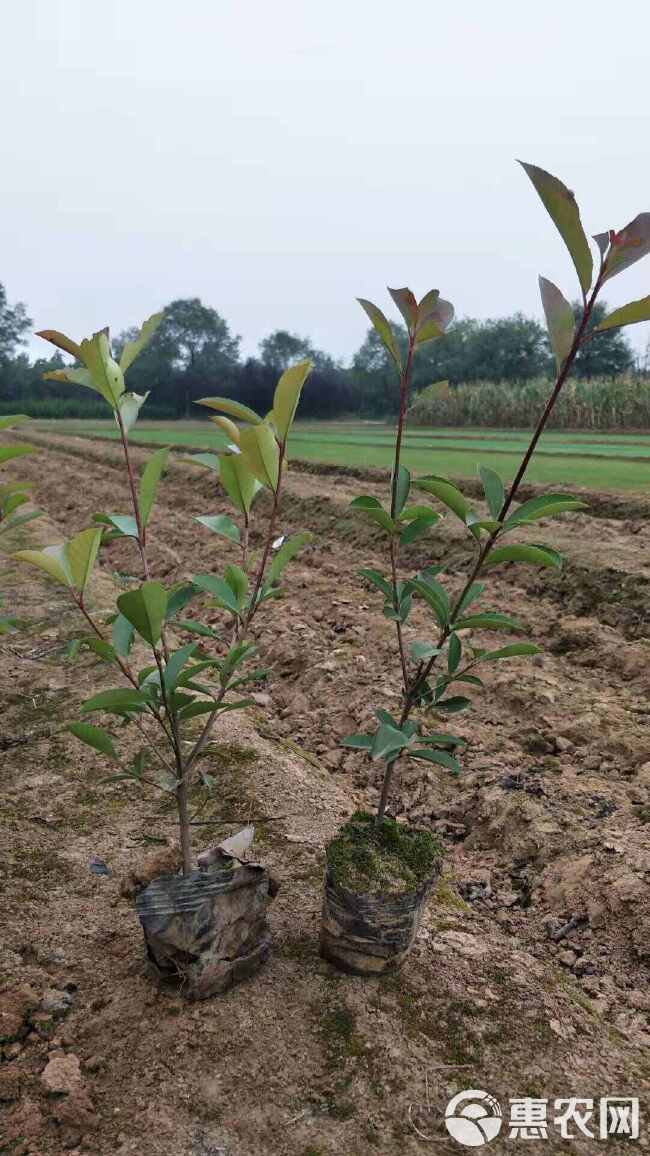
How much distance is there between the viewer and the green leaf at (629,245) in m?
1.17

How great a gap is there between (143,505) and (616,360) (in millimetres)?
46371

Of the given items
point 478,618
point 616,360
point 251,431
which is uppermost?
point 616,360

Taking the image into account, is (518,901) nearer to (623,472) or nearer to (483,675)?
(483,675)

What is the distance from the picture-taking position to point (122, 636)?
1673 mm

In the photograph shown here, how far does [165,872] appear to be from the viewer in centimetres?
191

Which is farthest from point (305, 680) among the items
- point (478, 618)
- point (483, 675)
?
point (478, 618)

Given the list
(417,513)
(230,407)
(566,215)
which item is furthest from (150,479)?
(566,215)

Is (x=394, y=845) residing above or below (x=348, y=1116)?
above

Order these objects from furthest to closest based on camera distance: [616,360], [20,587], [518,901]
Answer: [616,360]
[20,587]
[518,901]

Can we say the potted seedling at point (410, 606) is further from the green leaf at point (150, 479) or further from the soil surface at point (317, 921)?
the green leaf at point (150, 479)

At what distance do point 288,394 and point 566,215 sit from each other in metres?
0.56

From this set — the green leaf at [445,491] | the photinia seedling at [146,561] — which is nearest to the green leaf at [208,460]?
the photinia seedling at [146,561]

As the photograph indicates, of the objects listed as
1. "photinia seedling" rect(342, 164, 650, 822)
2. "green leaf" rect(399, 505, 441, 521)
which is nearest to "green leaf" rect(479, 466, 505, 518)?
"photinia seedling" rect(342, 164, 650, 822)

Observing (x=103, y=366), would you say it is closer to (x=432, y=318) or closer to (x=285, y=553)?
(x=285, y=553)
